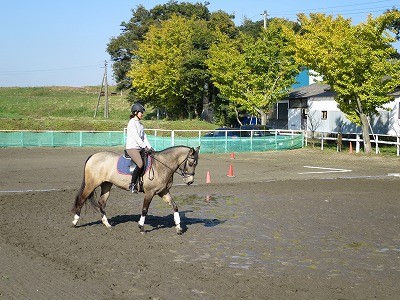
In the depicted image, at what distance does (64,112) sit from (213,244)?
259 feet

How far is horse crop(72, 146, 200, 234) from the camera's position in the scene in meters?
12.7

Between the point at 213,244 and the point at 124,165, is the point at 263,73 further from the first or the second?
the point at 213,244

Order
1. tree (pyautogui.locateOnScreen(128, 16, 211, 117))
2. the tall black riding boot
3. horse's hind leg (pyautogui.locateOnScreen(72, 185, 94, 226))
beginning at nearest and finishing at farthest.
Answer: the tall black riding boot < horse's hind leg (pyautogui.locateOnScreen(72, 185, 94, 226)) < tree (pyautogui.locateOnScreen(128, 16, 211, 117))

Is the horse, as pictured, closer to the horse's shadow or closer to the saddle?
the saddle

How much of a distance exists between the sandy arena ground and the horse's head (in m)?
1.15

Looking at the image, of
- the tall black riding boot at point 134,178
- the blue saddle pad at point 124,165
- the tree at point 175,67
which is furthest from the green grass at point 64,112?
the tall black riding boot at point 134,178

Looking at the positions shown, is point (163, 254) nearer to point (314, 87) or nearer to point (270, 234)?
point (270, 234)

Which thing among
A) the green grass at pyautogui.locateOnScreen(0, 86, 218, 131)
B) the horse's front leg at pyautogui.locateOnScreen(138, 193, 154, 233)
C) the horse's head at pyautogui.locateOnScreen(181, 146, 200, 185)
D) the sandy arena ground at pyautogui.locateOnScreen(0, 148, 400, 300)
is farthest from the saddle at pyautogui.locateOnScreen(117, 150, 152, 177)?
the green grass at pyautogui.locateOnScreen(0, 86, 218, 131)

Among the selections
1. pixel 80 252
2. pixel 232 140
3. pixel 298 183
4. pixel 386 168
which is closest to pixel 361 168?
pixel 386 168

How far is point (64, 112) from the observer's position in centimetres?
8750

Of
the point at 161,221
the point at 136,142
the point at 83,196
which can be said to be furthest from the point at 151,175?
the point at 161,221

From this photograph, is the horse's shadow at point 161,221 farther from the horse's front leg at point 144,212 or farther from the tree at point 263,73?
the tree at point 263,73

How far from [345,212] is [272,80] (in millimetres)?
34518

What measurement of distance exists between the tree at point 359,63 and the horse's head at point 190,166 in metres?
22.0
